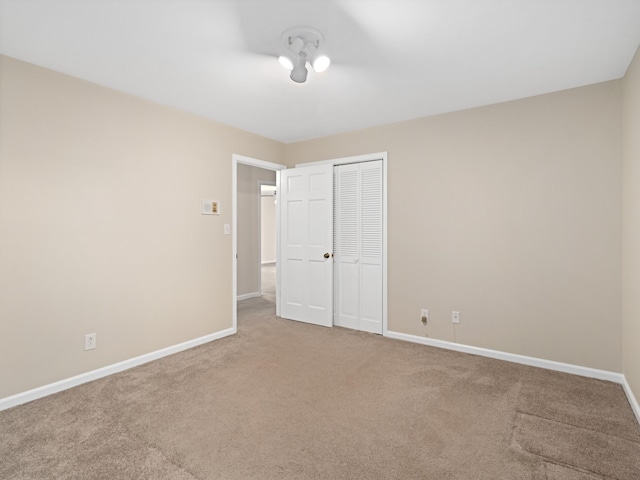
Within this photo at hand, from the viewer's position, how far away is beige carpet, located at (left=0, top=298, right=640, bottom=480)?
1801 mm

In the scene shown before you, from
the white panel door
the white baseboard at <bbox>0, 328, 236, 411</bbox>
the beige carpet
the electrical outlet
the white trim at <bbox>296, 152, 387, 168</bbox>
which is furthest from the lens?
the white panel door

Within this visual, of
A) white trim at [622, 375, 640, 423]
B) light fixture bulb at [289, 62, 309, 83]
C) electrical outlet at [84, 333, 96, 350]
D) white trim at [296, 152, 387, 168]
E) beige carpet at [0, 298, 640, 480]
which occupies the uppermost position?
light fixture bulb at [289, 62, 309, 83]

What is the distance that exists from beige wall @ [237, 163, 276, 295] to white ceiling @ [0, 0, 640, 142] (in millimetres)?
2950

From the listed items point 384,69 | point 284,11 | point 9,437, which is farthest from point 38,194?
point 384,69

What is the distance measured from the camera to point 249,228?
643cm

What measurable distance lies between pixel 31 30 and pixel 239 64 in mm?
1293

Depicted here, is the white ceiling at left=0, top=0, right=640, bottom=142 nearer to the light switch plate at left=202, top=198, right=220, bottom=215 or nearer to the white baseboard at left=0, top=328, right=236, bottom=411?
the light switch plate at left=202, top=198, right=220, bottom=215

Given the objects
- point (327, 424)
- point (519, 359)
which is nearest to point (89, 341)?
point (327, 424)

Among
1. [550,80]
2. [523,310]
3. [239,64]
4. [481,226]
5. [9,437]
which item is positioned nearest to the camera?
[9,437]

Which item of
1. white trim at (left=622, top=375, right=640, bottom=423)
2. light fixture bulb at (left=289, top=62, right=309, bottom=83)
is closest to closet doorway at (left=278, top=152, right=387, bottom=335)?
light fixture bulb at (left=289, top=62, right=309, bottom=83)

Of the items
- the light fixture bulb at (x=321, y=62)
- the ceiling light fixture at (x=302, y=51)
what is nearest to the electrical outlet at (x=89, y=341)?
the ceiling light fixture at (x=302, y=51)

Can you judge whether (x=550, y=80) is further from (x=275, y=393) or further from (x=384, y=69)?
(x=275, y=393)

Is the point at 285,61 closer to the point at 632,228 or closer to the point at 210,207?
the point at 210,207

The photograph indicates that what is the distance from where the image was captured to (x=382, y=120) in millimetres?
3873
